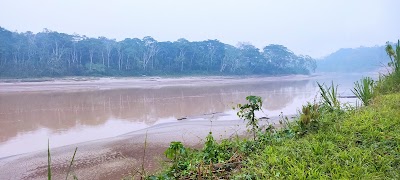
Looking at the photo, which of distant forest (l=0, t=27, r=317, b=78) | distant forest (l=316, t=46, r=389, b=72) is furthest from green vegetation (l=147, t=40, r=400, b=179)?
distant forest (l=316, t=46, r=389, b=72)

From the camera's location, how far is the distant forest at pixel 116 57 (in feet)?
133

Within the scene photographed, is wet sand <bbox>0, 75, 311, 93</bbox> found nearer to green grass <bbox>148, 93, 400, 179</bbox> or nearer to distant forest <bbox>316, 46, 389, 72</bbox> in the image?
green grass <bbox>148, 93, 400, 179</bbox>

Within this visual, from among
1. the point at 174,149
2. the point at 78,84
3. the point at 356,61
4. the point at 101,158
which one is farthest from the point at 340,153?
the point at 356,61

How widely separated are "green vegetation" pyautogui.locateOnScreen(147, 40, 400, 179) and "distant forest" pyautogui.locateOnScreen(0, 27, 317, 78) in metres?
40.6

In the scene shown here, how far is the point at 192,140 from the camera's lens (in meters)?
6.91

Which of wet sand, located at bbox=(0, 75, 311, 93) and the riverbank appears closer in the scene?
the riverbank

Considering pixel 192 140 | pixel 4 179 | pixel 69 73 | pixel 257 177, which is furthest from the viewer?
pixel 69 73

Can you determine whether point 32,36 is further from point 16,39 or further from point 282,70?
point 282,70

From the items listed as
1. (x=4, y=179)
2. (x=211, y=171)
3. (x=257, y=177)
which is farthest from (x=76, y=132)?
(x=257, y=177)

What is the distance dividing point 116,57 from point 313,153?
171 feet

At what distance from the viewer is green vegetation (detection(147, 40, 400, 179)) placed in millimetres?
2541

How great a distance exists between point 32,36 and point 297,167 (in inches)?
2072

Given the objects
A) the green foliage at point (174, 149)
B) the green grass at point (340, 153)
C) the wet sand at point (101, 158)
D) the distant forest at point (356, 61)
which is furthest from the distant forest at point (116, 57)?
the distant forest at point (356, 61)

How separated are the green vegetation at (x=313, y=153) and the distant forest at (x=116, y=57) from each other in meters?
40.6
